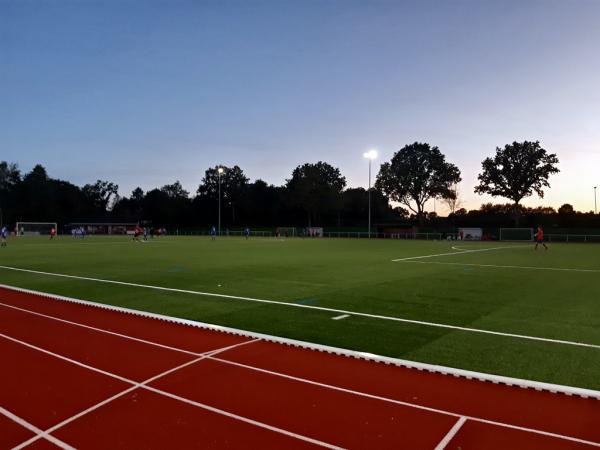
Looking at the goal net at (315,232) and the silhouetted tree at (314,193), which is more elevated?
the silhouetted tree at (314,193)

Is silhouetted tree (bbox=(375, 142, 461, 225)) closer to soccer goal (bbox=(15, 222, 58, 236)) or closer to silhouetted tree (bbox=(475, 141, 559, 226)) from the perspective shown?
silhouetted tree (bbox=(475, 141, 559, 226))

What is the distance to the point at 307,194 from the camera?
89.2m

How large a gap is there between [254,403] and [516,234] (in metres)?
61.3

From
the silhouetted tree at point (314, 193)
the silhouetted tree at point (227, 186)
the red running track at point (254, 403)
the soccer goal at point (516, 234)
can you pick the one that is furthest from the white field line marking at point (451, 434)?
the silhouetted tree at point (227, 186)

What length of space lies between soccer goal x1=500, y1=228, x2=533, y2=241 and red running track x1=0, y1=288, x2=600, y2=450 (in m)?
58.5

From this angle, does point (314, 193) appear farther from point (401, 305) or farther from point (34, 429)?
point (34, 429)

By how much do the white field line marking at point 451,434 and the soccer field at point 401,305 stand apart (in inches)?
60.8

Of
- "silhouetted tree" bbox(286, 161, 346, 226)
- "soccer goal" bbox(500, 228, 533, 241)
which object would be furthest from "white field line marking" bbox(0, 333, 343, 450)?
"silhouetted tree" bbox(286, 161, 346, 226)

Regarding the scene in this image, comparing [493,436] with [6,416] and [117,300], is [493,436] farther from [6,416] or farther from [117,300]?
[117,300]

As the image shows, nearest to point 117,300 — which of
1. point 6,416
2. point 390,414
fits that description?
point 6,416

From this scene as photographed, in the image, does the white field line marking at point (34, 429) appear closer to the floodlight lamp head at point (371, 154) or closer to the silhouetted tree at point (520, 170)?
the floodlight lamp head at point (371, 154)

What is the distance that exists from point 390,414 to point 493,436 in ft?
3.13

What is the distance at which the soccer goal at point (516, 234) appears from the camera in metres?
57.0

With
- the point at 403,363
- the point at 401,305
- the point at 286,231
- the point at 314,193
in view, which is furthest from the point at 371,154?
the point at 403,363
